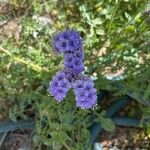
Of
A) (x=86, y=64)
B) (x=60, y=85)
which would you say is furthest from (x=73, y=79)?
(x=86, y=64)

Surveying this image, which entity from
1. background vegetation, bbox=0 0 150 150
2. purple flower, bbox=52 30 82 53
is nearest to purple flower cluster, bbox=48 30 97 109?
purple flower, bbox=52 30 82 53

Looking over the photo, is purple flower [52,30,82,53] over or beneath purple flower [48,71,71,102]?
over

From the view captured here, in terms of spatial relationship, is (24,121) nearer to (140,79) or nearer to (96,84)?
(96,84)

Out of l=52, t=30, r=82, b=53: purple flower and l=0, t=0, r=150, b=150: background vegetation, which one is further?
l=0, t=0, r=150, b=150: background vegetation

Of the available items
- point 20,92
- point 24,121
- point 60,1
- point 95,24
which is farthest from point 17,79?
point 60,1

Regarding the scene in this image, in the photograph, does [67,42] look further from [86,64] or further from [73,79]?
[86,64]

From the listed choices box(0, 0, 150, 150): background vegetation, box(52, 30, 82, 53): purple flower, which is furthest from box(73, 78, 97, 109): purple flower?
box(0, 0, 150, 150): background vegetation

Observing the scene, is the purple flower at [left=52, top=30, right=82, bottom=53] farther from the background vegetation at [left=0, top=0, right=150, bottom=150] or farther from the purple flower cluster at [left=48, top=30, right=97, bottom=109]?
the background vegetation at [left=0, top=0, right=150, bottom=150]
